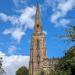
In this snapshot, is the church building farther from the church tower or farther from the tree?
the tree

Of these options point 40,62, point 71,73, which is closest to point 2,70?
point 71,73

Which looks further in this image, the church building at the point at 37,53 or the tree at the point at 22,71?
the church building at the point at 37,53

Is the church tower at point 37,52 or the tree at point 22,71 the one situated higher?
the church tower at point 37,52

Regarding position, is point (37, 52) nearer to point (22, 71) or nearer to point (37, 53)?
point (37, 53)

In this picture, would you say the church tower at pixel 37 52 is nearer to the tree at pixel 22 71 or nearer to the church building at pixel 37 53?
the church building at pixel 37 53

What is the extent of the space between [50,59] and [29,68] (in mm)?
11913

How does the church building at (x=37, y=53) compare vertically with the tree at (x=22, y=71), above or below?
above

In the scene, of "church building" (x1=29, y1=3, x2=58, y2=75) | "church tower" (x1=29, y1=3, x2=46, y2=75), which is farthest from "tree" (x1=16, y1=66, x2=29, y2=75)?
"church tower" (x1=29, y1=3, x2=46, y2=75)

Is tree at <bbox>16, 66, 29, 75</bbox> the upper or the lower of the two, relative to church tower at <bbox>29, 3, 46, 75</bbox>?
lower

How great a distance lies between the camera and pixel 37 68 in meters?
189

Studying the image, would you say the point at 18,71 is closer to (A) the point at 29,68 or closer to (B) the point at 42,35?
(A) the point at 29,68

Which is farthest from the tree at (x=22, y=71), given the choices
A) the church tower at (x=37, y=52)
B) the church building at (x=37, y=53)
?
the church tower at (x=37, y=52)

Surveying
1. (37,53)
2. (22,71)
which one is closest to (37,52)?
(37,53)

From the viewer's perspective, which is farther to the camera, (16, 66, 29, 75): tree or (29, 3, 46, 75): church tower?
(29, 3, 46, 75): church tower
